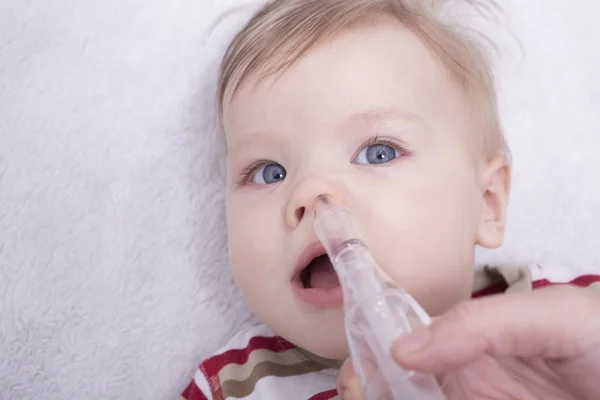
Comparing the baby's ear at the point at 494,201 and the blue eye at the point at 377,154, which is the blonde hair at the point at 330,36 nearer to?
the baby's ear at the point at 494,201

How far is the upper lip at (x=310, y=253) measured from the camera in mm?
694

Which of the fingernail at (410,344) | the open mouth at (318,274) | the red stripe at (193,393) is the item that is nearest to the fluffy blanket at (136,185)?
the red stripe at (193,393)

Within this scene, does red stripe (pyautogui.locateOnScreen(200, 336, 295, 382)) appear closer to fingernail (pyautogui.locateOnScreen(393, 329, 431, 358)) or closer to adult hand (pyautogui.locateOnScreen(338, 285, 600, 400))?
adult hand (pyautogui.locateOnScreen(338, 285, 600, 400))

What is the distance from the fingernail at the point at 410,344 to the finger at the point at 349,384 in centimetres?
8

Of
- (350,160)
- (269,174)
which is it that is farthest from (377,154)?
(269,174)

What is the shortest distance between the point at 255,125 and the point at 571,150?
56cm

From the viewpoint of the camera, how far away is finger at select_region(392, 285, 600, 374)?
533 millimetres

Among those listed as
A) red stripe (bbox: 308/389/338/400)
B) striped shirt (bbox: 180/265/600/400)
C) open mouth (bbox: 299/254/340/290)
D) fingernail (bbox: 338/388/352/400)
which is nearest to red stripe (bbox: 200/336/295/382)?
striped shirt (bbox: 180/265/600/400)

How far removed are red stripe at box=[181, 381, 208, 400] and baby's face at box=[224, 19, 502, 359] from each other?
0.70 ft

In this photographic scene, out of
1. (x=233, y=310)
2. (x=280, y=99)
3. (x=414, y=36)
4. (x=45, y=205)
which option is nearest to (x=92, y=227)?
(x=45, y=205)

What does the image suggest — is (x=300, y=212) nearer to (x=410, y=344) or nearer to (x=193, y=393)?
(x=410, y=344)

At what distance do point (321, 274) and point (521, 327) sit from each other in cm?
26

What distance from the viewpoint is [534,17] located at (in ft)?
3.55

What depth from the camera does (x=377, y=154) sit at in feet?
2.51
